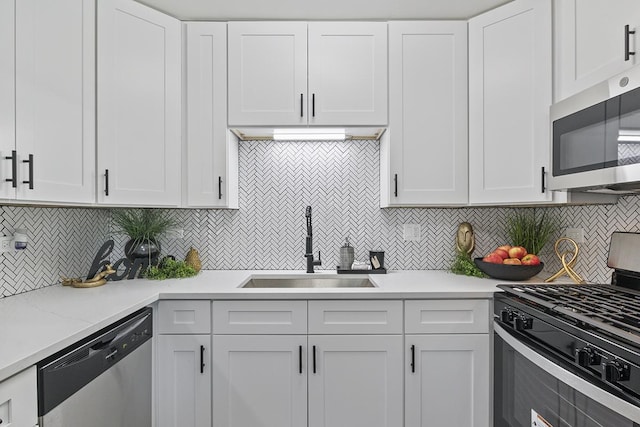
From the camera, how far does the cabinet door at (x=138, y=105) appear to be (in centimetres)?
170

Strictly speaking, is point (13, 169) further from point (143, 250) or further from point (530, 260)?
point (530, 260)

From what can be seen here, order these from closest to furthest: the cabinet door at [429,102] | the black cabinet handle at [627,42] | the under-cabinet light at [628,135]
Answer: the under-cabinet light at [628,135], the black cabinet handle at [627,42], the cabinet door at [429,102]

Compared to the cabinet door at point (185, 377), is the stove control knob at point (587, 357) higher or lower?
higher

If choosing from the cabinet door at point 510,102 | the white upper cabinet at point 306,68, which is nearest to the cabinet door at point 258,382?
the white upper cabinet at point 306,68

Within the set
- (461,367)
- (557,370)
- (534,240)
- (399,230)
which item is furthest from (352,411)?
(534,240)

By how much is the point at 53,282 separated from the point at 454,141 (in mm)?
2380

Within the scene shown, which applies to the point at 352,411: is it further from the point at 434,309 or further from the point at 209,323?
the point at 209,323

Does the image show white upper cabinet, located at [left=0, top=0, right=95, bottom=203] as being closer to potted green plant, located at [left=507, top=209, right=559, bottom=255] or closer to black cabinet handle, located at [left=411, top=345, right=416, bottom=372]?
black cabinet handle, located at [left=411, top=345, right=416, bottom=372]

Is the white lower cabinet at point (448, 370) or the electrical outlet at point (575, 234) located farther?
the electrical outlet at point (575, 234)

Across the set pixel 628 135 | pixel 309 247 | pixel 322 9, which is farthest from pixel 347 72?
pixel 628 135

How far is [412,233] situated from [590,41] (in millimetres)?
1333

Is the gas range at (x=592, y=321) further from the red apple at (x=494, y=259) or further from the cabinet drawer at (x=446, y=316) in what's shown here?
the red apple at (x=494, y=259)

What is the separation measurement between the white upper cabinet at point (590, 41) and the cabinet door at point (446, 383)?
49.4 inches

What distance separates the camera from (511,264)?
73.4 inches
